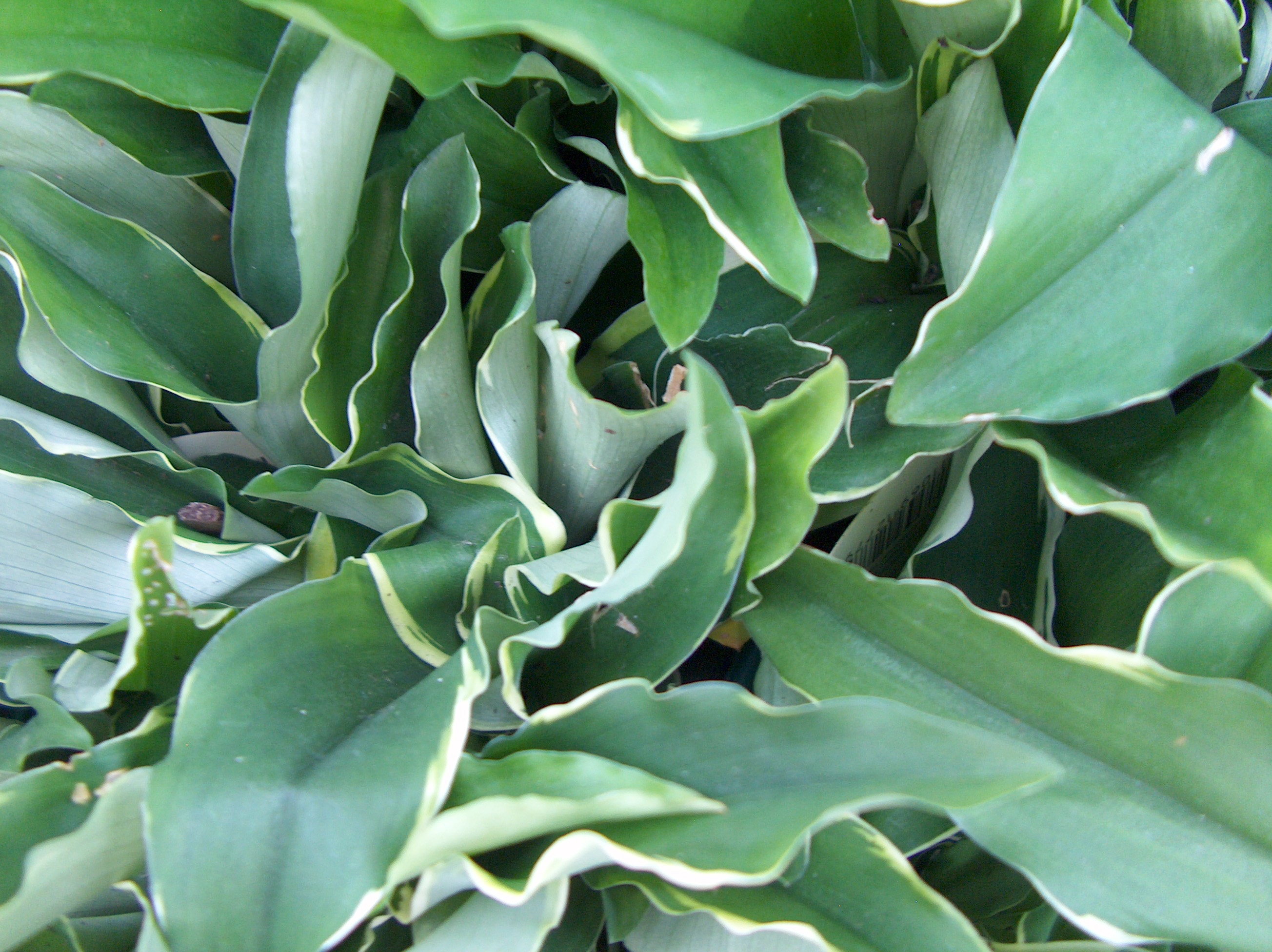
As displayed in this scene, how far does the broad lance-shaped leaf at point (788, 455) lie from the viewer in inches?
12.6

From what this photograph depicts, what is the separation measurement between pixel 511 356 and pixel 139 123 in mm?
222

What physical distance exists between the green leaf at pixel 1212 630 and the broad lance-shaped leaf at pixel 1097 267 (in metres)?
0.08

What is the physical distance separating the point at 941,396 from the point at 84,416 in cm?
42

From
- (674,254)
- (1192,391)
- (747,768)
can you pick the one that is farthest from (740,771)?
(1192,391)

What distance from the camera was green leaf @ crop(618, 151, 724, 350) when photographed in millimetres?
362

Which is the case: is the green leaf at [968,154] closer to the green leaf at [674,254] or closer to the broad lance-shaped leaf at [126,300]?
the green leaf at [674,254]

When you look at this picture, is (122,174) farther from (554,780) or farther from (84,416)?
(554,780)

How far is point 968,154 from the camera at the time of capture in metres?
0.39

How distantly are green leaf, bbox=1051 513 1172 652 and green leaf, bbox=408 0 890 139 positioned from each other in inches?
8.8

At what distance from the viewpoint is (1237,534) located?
1.05 feet

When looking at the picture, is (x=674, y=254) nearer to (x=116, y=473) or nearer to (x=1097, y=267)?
(x=1097, y=267)

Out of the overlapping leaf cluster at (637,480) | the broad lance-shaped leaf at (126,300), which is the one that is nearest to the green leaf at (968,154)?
the overlapping leaf cluster at (637,480)

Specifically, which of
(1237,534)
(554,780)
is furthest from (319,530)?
(1237,534)

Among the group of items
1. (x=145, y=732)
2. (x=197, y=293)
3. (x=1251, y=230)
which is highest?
(x=1251, y=230)
